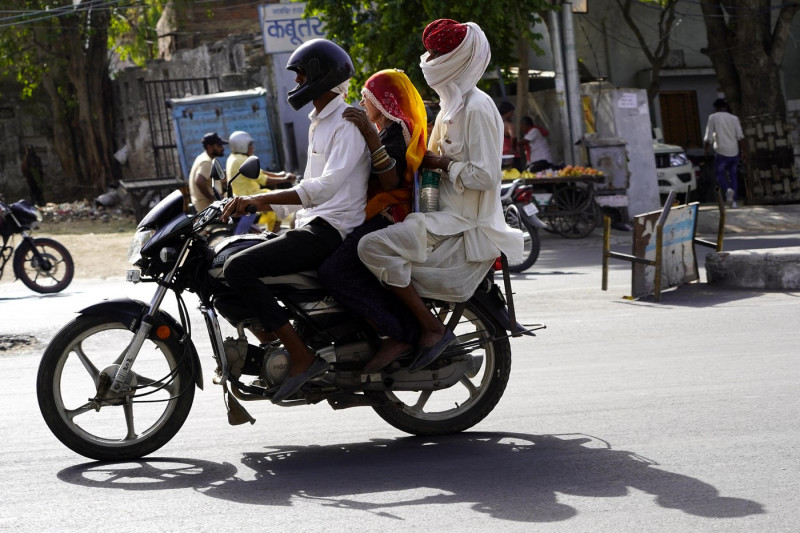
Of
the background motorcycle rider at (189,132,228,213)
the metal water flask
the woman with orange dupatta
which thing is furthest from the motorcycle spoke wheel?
the woman with orange dupatta

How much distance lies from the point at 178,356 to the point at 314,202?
95 cm

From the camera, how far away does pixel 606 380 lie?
6.57 meters

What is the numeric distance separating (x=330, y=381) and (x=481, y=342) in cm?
78

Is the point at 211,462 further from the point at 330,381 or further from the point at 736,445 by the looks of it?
the point at 736,445

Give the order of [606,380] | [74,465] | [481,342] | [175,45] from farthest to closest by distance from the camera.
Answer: [175,45] → [606,380] → [481,342] → [74,465]

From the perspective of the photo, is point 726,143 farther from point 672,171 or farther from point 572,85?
point 572,85

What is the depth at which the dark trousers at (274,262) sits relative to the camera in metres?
4.68

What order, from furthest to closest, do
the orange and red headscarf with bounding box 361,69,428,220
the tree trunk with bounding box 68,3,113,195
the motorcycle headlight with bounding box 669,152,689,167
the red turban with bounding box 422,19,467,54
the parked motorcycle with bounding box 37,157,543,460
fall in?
the tree trunk with bounding box 68,3,113,195, the motorcycle headlight with bounding box 669,152,689,167, the red turban with bounding box 422,19,467,54, the orange and red headscarf with bounding box 361,69,428,220, the parked motorcycle with bounding box 37,157,543,460

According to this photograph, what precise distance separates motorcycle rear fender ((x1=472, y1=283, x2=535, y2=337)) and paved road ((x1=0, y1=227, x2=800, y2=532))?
559 mm

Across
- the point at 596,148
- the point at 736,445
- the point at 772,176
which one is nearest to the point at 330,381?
the point at 736,445

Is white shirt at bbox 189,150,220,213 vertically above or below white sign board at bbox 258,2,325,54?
below

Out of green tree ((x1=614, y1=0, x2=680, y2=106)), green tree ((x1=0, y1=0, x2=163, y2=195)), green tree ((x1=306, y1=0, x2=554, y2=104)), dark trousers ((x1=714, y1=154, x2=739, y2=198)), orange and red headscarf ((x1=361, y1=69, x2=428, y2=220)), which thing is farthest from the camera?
green tree ((x1=0, y1=0, x2=163, y2=195))

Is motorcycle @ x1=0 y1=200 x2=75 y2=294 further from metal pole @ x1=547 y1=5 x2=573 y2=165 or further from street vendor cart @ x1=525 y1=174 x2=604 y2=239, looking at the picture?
metal pole @ x1=547 y1=5 x2=573 y2=165

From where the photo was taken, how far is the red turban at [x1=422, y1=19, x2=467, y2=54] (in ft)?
16.4
